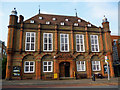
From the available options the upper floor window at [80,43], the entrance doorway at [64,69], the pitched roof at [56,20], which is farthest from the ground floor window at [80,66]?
the pitched roof at [56,20]

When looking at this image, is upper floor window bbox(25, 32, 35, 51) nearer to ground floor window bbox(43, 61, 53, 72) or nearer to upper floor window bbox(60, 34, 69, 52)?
ground floor window bbox(43, 61, 53, 72)

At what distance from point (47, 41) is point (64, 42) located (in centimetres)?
377

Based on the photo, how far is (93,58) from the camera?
2508 centimetres

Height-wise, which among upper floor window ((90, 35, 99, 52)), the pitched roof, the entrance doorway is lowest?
the entrance doorway

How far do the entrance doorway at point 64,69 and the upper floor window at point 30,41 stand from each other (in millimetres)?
7101

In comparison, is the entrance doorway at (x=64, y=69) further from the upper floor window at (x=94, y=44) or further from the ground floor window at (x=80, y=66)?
the upper floor window at (x=94, y=44)

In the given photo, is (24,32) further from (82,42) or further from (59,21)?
(82,42)

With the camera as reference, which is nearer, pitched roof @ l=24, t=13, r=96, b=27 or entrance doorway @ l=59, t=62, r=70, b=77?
entrance doorway @ l=59, t=62, r=70, b=77

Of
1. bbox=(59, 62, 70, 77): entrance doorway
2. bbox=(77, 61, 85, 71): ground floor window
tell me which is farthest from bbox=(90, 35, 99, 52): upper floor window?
bbox=(59, 62, 70, 77): entrance doorway

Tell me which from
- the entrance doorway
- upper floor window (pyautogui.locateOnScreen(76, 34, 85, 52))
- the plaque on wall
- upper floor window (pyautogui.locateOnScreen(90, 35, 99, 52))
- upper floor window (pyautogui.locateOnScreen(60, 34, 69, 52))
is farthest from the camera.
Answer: upper floor window (pyautogui.locateOnScreen(90, 35, 99, 52))

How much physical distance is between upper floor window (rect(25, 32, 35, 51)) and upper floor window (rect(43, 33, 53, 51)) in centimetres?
235

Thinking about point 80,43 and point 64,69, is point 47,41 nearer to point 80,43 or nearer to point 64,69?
point 64,69

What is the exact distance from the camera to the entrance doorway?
2384 centimetres

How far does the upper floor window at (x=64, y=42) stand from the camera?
24.5 meters
